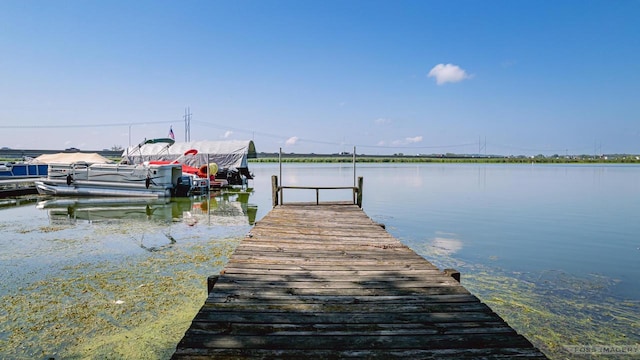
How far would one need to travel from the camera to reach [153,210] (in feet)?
56.2

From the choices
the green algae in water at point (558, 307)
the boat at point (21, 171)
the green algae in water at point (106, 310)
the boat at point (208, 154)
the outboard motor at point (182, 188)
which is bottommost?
the green algae in water at point (558, 307)

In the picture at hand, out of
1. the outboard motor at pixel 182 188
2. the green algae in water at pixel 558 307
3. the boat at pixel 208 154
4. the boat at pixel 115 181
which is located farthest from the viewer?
the boat at pixel 208 154

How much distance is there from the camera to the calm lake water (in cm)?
508

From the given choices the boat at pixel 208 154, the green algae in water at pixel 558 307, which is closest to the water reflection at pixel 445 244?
the green algae in water at pixel 558 307

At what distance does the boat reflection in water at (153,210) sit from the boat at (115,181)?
68 centimetres

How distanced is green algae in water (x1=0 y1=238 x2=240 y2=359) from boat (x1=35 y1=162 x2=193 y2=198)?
581 inches

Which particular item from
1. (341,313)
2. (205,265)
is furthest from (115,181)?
(341,313)

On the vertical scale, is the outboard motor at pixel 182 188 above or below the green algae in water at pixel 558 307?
above

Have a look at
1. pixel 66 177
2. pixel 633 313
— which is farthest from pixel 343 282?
pixel 66 177

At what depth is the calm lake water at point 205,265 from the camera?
5082 mm

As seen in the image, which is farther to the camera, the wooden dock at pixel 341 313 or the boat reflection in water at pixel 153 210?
the boat reflection in water at pixel 153 210

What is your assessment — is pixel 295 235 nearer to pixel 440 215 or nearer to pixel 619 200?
pixel 440 215

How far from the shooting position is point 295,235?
7.70 m

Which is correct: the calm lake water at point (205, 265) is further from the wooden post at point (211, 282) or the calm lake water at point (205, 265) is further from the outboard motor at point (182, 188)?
the outboard motor at point (182, 188)
